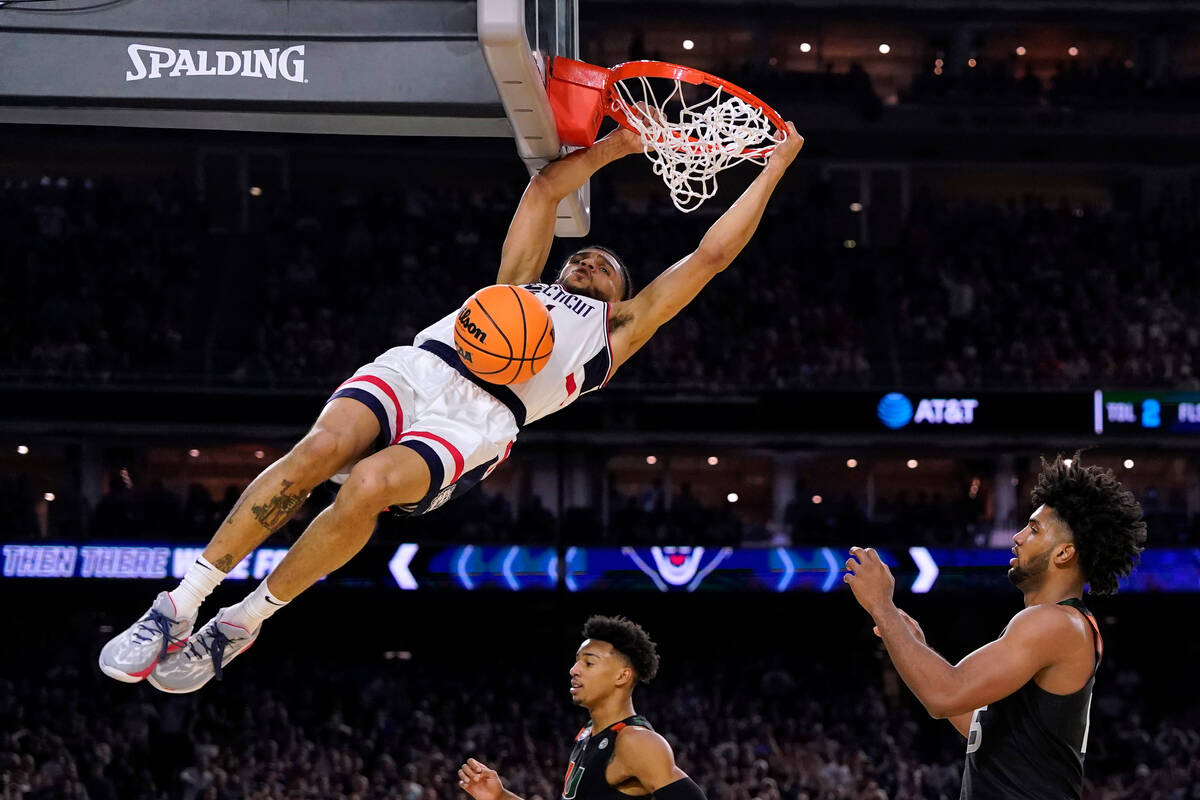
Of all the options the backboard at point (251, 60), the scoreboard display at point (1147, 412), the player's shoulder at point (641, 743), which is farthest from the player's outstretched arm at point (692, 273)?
the scoreboard display at point (1147, 412)

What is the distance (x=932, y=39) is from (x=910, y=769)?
13.5 meters

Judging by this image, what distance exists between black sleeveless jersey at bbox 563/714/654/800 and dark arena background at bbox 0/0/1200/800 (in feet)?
26.8

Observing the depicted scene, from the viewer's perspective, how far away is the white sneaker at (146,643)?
3805 millimetres

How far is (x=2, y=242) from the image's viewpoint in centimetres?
1794

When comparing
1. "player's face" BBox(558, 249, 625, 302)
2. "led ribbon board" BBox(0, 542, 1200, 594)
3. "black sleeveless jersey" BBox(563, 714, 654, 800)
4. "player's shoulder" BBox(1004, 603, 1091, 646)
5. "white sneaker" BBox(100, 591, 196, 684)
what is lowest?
"led ribbon board" BBox(0, 542, 1200, 594)

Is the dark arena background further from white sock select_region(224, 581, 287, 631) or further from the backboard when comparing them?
white sock select_region(224, 581, 287, 631)

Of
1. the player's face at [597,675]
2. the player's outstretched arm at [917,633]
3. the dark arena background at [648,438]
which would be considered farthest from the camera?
the dark arena background at [648,438]

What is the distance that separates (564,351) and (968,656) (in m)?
2.03

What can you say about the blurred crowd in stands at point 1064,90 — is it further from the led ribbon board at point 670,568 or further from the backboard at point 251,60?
the backboard at point 251,60

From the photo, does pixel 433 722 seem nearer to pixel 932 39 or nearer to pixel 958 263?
pixel 958 263

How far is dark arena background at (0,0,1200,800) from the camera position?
15242 millimetres

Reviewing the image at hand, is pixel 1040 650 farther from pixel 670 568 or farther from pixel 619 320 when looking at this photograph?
pixel 670 568

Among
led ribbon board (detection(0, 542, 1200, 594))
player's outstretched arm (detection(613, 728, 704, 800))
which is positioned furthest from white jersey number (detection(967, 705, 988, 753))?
led ribbon board (detection(0, 542, 1200, 594))

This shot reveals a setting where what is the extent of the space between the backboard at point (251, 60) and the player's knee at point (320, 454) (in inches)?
38.0
